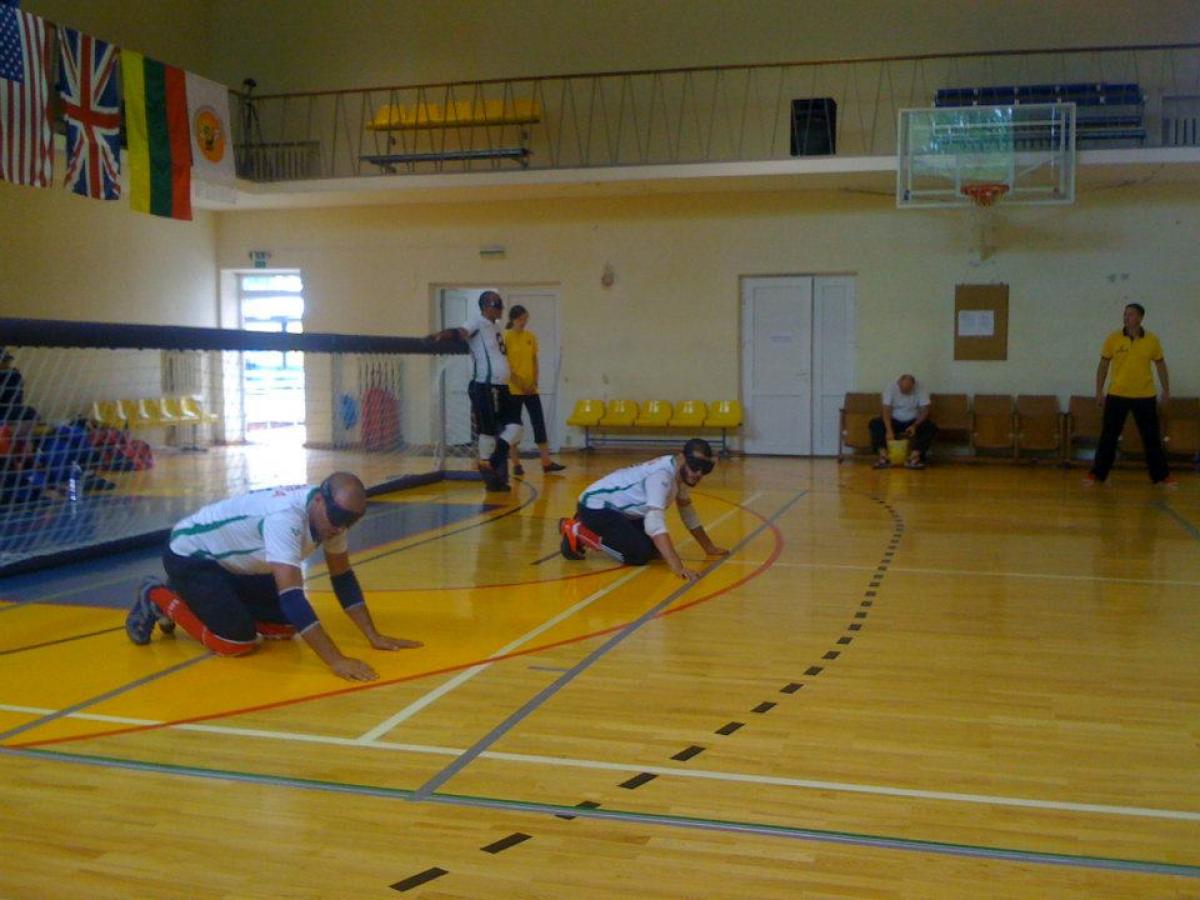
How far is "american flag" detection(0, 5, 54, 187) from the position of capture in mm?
11117

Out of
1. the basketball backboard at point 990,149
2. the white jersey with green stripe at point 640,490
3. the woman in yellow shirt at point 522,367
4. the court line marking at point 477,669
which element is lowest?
the court line marking at point 477,669

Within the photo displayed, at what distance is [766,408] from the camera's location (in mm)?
16781

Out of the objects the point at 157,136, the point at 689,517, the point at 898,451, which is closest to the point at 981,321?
the point at 898,451

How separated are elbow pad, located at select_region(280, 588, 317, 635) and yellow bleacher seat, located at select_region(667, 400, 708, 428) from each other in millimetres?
11666

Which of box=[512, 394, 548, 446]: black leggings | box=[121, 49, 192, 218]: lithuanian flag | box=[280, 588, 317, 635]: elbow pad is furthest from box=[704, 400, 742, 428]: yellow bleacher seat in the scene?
box=[280, 588, 317, 635]: elbow pad

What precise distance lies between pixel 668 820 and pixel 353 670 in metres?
1.91

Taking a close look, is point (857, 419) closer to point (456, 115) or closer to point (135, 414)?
point (456, 115)

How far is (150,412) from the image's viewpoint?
51.9 ft

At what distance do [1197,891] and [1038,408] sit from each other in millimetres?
12894

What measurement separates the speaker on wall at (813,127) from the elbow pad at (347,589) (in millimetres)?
11594

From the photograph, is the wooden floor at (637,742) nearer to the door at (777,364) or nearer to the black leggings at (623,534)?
the black leggings at (623,534)

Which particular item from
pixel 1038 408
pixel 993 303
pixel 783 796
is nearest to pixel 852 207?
pixel 993 303

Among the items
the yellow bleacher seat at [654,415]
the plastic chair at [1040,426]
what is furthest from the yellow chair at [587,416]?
the plastic chair at [1040,426]

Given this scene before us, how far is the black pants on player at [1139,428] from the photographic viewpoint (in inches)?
478
